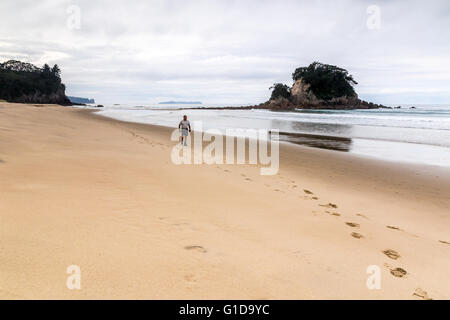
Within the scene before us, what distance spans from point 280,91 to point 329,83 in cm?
1902

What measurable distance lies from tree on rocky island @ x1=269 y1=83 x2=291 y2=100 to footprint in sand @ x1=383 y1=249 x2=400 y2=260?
112323 mm

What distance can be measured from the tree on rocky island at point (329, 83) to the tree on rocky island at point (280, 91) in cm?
721

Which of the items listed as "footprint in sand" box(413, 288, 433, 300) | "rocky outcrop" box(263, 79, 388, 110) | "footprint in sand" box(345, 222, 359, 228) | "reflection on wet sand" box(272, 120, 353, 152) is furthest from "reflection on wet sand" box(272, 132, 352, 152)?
"rocky outcrop" box(263, 79, 388, 110)

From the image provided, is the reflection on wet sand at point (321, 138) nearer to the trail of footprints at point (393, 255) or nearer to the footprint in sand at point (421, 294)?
the trail of footprints at point (393, 255)

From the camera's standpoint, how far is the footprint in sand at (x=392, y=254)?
3503mm

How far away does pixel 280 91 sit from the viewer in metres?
113

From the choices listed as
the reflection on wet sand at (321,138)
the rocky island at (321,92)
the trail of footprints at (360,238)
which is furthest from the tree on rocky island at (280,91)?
the trail of footprints at (360,238)

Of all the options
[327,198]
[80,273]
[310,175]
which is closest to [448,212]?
[327,198]

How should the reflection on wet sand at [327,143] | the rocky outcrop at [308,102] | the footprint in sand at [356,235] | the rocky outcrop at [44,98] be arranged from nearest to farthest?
the footprint in sand at [356,235]
the reflection on wet sand at [327,143]
the rocky outcrop at [308,102]
the rocky outcrop at [44,98]

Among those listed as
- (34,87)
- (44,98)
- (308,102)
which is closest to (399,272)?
(308,102)

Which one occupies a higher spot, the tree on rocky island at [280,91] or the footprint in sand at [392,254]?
the tree on rocky island at [280,91]

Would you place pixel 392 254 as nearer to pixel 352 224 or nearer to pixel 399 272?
pixel 399 272
